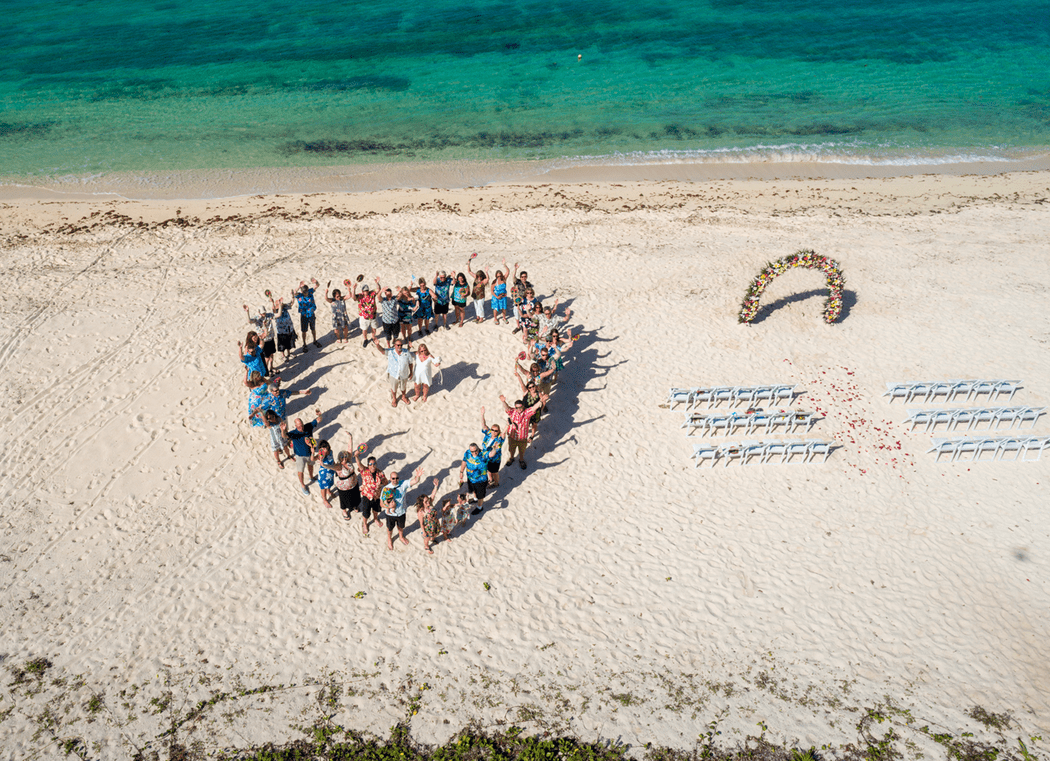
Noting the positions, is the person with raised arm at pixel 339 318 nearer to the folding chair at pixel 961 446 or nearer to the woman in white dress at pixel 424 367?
the woman in white dress at pixel 424 367

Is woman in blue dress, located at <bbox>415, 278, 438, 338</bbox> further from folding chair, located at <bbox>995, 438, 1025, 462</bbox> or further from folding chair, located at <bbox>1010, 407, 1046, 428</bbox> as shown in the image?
folding chair, located at <bbox>1010, 407, 1046, 428</bbox>

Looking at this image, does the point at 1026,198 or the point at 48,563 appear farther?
the point at 1026,198

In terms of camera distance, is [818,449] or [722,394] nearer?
[818,449]

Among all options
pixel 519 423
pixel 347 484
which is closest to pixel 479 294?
pixel 519 423

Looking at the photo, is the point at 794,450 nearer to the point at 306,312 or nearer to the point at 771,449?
the point at 771,449

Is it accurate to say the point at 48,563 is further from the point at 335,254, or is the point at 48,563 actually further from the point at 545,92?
the point at 545,92

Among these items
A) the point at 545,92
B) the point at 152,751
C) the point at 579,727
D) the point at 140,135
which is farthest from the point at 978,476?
the point at 140,135
